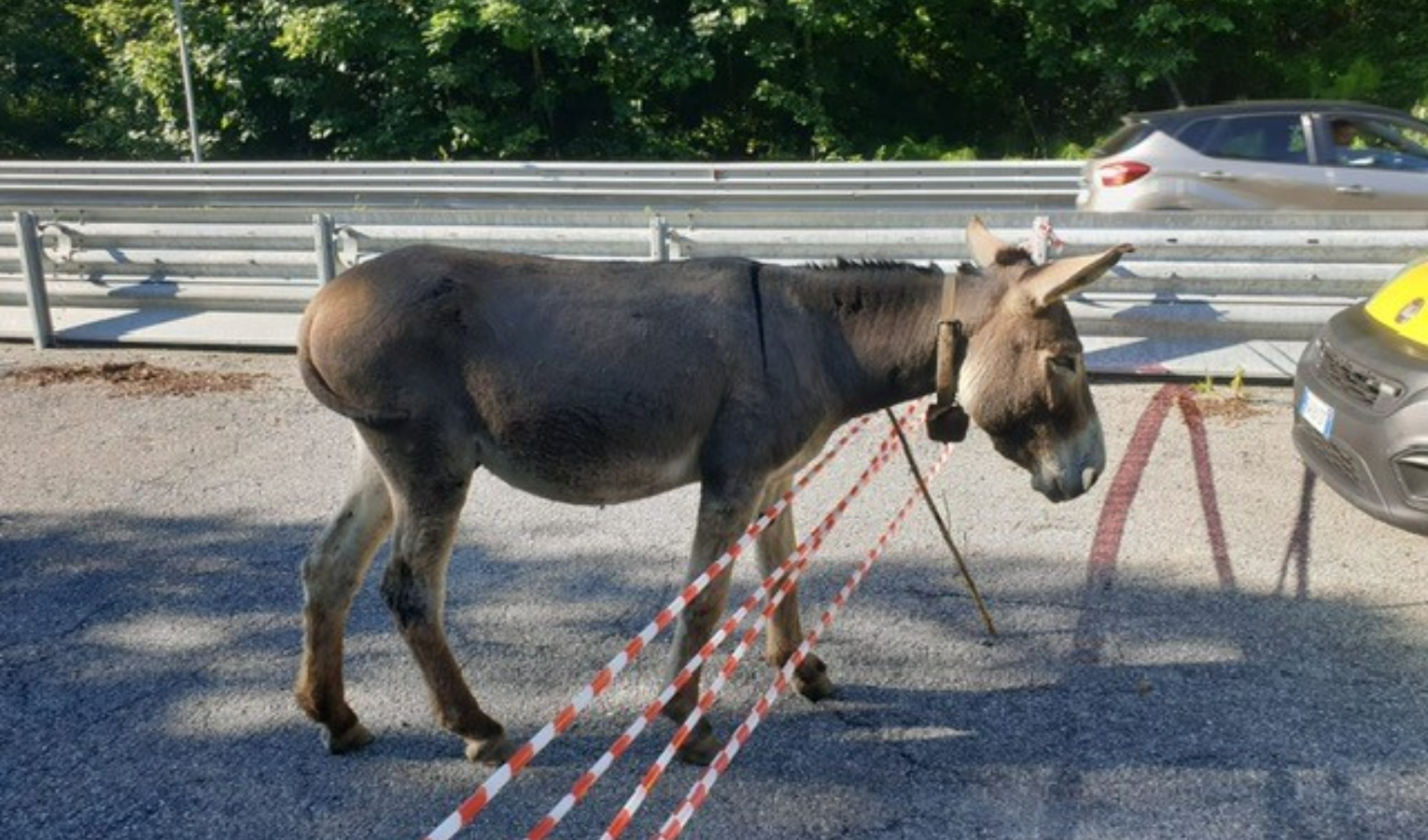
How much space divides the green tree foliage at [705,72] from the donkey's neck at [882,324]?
1566 centimetres

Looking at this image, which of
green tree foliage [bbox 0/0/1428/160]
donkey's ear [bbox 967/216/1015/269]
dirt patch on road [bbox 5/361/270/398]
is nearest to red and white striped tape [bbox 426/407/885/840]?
donkey's ear [bbox 967/216/1015/269]

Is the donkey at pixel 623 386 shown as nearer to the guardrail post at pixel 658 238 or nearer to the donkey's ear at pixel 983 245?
the donkey's ear at pixel 983 245

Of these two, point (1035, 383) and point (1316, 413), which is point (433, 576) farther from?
point (1316, 413)

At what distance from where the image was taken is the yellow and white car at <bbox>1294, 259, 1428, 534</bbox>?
535cm

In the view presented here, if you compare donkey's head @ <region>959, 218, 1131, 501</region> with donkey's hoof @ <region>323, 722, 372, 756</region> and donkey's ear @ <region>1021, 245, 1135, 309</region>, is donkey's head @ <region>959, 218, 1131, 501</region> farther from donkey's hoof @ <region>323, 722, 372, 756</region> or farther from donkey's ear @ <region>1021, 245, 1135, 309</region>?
donkey's hoof @ <region>323, 722, 372, 756</region>

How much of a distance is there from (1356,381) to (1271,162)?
6.47 metres

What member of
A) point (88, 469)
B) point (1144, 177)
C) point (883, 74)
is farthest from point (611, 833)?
point (883, 74)

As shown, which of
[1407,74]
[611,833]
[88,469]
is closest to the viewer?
[611,833]

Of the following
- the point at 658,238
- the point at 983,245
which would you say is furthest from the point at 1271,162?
the point at 983,245

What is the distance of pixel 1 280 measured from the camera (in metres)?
10.2

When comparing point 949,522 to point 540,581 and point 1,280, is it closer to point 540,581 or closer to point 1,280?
point 540,581

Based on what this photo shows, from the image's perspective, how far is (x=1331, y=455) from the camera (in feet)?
19.3

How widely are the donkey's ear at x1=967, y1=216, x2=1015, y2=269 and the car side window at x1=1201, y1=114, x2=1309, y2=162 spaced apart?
799cm

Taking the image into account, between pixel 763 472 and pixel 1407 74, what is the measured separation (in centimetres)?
2057
